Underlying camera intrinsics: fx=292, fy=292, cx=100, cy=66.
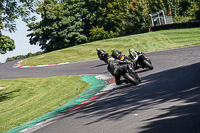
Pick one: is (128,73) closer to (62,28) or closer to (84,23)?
(62,28)

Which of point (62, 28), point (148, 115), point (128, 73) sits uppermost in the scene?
point (62, 28)

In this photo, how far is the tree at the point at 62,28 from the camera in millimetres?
62188

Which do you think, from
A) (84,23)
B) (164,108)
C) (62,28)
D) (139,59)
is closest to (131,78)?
(139,59)

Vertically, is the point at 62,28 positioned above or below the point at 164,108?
above

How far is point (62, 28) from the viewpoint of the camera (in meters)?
63.2

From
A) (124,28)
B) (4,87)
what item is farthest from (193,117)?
(124,28)

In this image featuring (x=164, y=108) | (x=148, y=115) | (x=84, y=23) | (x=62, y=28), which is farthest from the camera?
(x=84, y=23)

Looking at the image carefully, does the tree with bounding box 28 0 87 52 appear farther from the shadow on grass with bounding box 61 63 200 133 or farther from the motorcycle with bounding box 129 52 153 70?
the shadow on grass with bounding box 61 63 200 133

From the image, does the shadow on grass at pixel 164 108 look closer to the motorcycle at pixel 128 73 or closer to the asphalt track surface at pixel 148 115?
the asphalt track surface at pixel 148 115

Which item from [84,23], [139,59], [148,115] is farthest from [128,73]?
[84,23]

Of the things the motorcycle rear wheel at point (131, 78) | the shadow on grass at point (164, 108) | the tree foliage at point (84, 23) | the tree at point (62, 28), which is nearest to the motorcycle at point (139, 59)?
the motorcycle rear wheel at point (131, 78)

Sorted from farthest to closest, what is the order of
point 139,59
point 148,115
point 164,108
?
1. point 139,59
2. point 164,108
3. point 148,115

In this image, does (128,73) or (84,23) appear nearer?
(128,73)

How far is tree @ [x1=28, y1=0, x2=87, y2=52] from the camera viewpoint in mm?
62188
